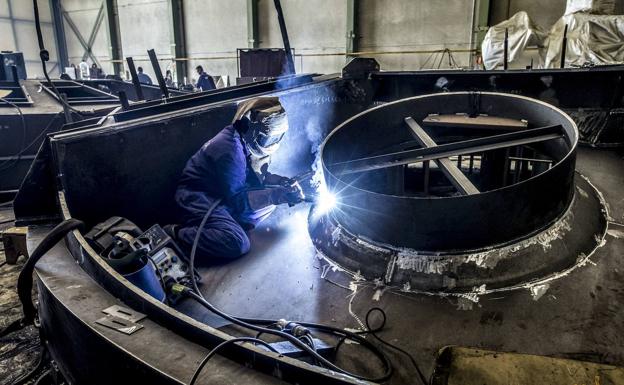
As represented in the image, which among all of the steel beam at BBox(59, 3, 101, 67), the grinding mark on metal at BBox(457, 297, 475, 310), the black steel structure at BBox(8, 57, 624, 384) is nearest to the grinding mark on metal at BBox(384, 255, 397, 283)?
the black steel structure at BBox(8, 57, 624, 384)

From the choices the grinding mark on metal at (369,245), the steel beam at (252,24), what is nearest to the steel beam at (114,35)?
the steel beam at (252,24)

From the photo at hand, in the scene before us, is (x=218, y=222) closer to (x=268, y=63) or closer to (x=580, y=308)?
(x=580, y=308)

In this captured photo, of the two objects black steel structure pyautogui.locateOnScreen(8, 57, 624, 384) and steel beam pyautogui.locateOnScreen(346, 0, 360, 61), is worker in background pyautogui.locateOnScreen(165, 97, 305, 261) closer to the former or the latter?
black steel structure pyautogui.locateOnScreen(8, 57, 624, 384)

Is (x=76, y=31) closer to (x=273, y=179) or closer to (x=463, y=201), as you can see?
(x=273, y=179)

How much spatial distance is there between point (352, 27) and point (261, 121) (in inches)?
411

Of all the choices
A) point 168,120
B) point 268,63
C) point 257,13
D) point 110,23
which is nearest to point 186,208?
point 168,120

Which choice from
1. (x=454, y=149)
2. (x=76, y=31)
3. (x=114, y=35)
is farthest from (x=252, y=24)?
(x=454, y=149)

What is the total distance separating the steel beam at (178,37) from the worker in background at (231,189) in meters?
14.1

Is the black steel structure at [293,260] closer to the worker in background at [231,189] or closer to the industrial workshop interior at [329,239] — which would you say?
the industrial workshop interior at [329,239]

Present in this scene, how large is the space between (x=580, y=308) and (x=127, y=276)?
1.81m

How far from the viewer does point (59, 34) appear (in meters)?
20.9

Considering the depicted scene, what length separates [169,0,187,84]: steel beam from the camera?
15984 millimetres

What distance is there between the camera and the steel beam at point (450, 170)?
7.32 feet

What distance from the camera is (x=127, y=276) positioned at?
1821 millimetres
